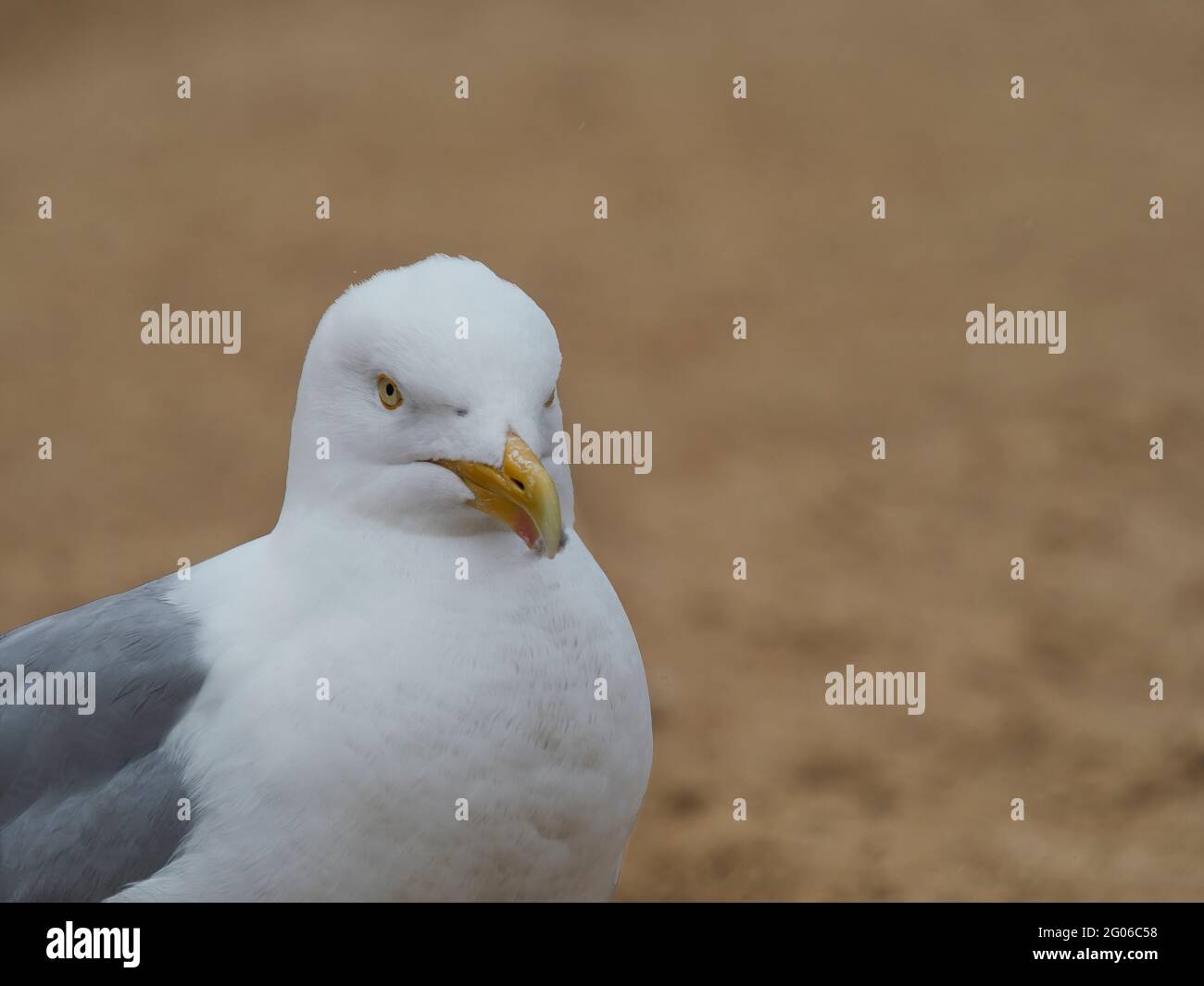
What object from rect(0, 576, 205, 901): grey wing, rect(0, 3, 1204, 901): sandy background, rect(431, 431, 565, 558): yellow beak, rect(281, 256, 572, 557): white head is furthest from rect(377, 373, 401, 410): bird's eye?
rect(0, 3, 1204, 901): sandy background

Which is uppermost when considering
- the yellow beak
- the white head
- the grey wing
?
the white head

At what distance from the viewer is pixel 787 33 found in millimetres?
7875

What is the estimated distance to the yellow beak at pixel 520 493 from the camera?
6.34ft

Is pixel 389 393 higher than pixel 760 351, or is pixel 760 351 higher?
pixel 760 351

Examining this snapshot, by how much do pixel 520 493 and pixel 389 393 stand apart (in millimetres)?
262

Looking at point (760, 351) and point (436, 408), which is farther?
point (760, 351)

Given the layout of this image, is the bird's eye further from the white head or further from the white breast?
the white breast

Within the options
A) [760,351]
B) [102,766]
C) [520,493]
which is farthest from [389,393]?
[760,351]

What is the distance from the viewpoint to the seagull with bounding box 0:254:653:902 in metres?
2.03

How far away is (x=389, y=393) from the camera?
2.07m

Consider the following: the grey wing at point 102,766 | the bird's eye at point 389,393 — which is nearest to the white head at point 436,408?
the bird's eye at point 389,393

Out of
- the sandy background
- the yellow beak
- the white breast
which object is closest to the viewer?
the yellow beak

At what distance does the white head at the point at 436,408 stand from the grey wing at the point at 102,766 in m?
0.32

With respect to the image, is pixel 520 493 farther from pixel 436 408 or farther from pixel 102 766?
pixel 102 766
